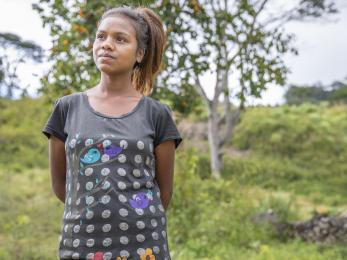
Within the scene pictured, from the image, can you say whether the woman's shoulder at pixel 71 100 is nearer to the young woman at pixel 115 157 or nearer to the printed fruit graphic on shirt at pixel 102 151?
the young woman at pixel 115 157

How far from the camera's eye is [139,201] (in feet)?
5.43

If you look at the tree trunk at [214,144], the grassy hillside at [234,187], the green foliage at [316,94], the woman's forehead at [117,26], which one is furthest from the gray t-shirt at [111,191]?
the green foliage at [316,94]

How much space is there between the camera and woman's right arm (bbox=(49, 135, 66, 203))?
1847mm

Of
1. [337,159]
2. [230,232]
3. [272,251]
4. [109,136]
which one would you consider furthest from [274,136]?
[109,136]

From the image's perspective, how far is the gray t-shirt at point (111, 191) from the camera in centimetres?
162

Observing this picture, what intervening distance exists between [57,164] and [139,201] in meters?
0.38

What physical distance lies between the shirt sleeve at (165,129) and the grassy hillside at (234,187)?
3968 millimetres

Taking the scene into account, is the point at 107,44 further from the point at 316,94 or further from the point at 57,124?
the point at 316,94

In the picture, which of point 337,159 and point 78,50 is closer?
point 78,50

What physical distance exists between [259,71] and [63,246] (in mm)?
2276

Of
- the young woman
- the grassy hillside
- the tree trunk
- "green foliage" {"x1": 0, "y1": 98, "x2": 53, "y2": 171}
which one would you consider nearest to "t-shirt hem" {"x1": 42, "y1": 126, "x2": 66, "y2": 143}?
the young woman

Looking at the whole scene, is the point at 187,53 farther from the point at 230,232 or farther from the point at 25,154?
the point at 25,154

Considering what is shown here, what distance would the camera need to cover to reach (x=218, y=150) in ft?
43.0

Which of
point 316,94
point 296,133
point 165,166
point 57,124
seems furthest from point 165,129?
point 316,94
